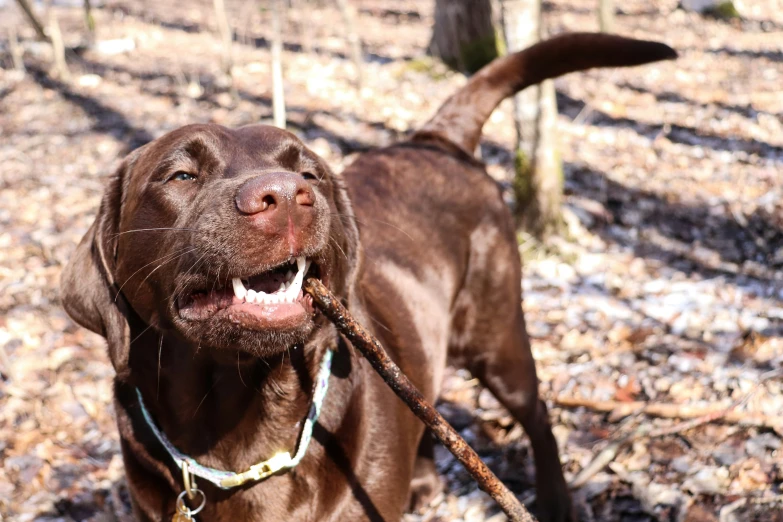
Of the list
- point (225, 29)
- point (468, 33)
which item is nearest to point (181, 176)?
point (225, 29)

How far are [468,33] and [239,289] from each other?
872cm

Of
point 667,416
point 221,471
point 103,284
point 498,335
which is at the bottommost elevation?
point 667,416

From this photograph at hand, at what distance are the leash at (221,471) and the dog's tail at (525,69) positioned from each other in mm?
1987

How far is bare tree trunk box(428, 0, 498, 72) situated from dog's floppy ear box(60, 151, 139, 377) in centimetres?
791

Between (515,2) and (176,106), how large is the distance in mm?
5480

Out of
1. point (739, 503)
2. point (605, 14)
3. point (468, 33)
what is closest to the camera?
point (739, 503)

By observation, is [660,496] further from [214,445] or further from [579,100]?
[579,100]

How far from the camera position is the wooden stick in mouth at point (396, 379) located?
224cm

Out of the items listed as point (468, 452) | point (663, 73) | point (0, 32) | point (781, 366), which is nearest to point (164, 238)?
point (468, 452)

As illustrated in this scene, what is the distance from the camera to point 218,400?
2.55 m

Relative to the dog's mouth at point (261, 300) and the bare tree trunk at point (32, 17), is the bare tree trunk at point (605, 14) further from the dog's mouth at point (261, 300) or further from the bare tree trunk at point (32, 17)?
the dog's mouth at point (261, 300)

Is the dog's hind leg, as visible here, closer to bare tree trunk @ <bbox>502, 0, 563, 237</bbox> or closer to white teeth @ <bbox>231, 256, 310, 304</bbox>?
white teeth @ <bbox>231, 256, 310, 304</bbox>

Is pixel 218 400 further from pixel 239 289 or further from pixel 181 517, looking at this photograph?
pixel 239 289

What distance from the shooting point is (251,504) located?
258cm
